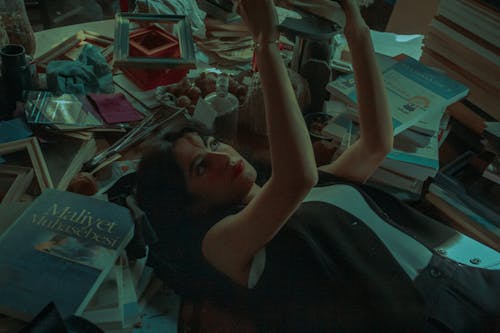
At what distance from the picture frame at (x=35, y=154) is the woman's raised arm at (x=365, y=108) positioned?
20.4 inches

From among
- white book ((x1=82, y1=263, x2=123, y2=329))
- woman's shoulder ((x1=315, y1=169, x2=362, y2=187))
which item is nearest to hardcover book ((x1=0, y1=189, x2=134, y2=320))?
white book ((x1=82, y1=263, x2=123, y2=329))

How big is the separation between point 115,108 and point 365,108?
58 centimetres

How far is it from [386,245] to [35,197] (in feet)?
2.02

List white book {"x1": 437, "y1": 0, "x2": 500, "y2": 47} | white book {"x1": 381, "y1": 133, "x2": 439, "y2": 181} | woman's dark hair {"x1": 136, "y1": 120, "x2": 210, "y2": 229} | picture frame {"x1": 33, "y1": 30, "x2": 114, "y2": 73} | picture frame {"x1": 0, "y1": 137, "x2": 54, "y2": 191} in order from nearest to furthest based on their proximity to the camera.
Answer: woman's dark hair {"x1": 136, "y1": 120, "x2": 210, "y2": 229}, picture frame {"x1": 0, "y1": 137, "x2": 54, "y2": 191}, white book {"x1": 381, "y1": 133, "x2": 439, "y2": 181}, white book {"x1": 437, "y1": 0, "x2": 500, "y2": 47}, picture frame {"x1": 33, "y1": 30, "x2": 114, "y2": 73}

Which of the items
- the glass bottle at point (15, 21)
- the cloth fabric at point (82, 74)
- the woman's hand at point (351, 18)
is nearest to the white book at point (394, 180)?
the woman's hand at point (351, 18)

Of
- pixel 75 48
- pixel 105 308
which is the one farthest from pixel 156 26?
pixel 105 308

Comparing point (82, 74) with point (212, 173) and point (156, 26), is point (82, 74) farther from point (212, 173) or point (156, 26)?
point (212, 173)

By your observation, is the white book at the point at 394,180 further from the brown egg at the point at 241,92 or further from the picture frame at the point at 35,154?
the picture frame at the point at 35,154

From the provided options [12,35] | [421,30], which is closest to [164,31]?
[12,35]

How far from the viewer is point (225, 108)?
1108 millimetres

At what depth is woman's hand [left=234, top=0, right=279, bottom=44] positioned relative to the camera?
0.67 m

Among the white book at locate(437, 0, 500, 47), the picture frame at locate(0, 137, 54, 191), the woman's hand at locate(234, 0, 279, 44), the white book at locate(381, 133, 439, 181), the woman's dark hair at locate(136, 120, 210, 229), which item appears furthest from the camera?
the white book at locate(437, 0, 500, 47)

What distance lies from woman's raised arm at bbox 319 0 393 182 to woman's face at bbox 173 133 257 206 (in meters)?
0.23

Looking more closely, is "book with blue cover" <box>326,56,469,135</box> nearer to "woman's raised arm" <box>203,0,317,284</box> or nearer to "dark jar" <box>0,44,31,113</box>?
"woman's raised arm" <box>203,0,317,284</box>
